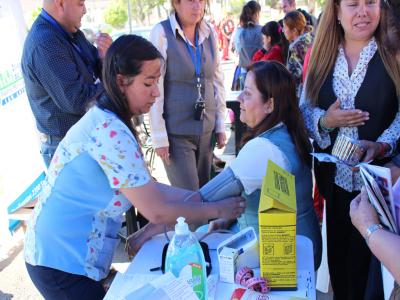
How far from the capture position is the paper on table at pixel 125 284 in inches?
47.3

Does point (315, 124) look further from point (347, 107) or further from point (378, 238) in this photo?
point (378, 238)

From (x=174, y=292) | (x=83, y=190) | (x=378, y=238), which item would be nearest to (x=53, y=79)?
(x=83, y=190)

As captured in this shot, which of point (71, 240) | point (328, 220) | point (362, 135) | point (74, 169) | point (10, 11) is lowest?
point (328, 220)

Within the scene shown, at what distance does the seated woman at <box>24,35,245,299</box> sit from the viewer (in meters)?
1.25

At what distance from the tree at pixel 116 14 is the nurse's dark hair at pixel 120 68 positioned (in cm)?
2857

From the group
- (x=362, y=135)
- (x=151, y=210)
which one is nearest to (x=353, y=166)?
(x=362, y=135)

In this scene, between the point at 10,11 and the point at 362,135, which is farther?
the point at 10,11

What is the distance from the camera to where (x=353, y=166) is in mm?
1588

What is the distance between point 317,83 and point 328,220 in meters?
0.79

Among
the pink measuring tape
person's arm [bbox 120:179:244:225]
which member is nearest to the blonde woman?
person's arm [bbox 120:179:244:225]

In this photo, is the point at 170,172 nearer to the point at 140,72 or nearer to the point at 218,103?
the point at 218,103

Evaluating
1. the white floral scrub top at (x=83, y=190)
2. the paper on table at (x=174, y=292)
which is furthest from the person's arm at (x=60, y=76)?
the paper on table at (x=174, y=292)

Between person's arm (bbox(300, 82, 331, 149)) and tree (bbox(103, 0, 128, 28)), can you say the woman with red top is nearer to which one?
person's arm (bbox(300, 82, 331, 149))

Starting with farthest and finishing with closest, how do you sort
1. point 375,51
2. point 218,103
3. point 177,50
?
1. point 218,103
2. point 177,50
3. point 375,51
